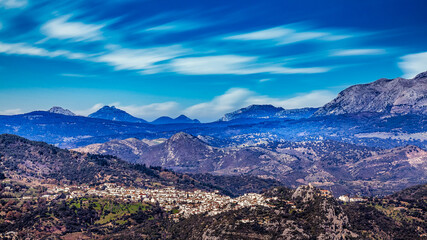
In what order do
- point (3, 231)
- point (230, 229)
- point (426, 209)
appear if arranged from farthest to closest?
point (426, 209), point (3, 231), point (230, 229)

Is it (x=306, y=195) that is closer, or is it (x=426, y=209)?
(x=306, y=195)

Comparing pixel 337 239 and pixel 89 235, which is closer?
pixel 337 239

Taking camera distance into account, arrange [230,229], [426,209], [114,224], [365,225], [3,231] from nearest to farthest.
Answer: [230,229] → [3,231] → [365,225] → [114,224] → [426,209]

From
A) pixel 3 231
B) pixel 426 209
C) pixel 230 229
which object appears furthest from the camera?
pixel 426 209

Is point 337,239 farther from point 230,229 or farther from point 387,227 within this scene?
point 387,227

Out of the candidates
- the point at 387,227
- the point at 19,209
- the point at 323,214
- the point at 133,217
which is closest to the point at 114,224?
the point at 133,217

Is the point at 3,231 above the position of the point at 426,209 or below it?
above

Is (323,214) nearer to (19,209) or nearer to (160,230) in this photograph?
(160,230)

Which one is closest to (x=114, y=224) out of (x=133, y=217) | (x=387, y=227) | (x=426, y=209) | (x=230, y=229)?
(x=133, y=217)

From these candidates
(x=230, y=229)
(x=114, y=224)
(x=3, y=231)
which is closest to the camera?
(x=230, y=229)
